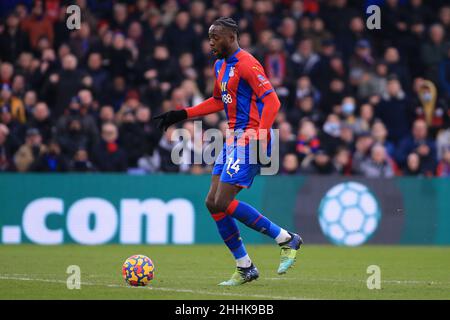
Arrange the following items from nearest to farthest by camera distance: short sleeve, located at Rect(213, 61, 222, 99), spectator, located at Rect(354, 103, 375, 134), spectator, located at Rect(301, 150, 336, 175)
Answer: short sleeve, located at Rect(213, 61, 222, 99) → spectator, located at Rect(301, 150, 336, 175) → spectator, located at Rect(354, 103, 375, 134)

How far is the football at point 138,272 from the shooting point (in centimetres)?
1018

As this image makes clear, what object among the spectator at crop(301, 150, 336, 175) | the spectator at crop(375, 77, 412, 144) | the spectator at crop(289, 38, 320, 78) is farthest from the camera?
the spectator at crop(289, 38, 320, 78)

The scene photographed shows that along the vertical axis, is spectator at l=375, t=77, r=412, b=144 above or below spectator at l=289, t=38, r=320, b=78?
below

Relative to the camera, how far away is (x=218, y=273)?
12.0m

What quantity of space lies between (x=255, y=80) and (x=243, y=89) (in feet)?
0.68

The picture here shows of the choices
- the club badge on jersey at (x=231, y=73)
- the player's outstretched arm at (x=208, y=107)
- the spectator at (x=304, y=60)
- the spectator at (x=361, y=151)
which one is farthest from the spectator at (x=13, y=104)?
the club badge on jersey at (x=231, y=73)

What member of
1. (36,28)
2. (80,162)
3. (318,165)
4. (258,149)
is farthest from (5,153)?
(258,149)

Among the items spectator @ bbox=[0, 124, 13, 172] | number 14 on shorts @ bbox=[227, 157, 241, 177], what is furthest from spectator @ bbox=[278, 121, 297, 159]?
number 14 on shorts @ bbox=[227, 157, 241, 177]

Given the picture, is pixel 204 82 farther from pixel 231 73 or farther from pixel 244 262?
pixel 244 262

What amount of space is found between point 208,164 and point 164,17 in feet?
→ 13.5

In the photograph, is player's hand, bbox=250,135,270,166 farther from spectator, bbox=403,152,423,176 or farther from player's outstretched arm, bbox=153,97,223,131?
spectator, bbox=403,152,423,176

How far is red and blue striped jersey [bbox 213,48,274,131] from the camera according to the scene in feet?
34.7

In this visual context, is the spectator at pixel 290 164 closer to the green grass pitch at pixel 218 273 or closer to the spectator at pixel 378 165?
the spectator at pixel 378 165
